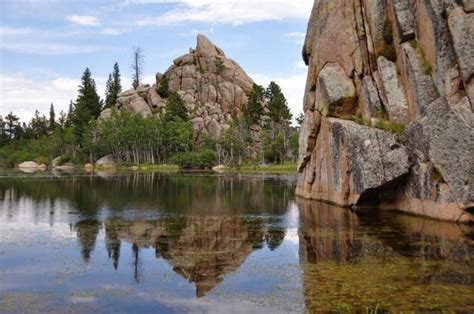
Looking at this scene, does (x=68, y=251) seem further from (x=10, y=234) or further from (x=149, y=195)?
(x=149, y=195)

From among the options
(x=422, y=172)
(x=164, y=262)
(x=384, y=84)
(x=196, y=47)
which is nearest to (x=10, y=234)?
(x=164, y=262)

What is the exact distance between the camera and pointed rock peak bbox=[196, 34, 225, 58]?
19075 cm

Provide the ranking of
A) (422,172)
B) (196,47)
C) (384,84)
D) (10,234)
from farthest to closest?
(196,47), (384,84), (422,172), (10,234)

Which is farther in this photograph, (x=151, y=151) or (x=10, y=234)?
(x=151, y=151)

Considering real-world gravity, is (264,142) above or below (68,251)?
above

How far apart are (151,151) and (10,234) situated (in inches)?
4917

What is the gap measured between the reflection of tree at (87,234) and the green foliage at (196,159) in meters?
106

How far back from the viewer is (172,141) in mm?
156875

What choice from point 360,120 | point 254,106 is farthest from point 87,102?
point 360,120

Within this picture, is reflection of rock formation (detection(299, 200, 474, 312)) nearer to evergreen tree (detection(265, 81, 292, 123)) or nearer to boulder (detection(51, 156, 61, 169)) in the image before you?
evergreen tree (detection(265, 81, 292, 123))

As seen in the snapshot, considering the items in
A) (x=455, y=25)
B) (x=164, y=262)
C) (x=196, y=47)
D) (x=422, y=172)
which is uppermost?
(x=196, y=47)

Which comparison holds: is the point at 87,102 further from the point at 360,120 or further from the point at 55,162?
the point at 360,120

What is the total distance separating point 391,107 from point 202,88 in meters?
140

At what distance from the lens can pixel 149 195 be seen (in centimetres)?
6644
